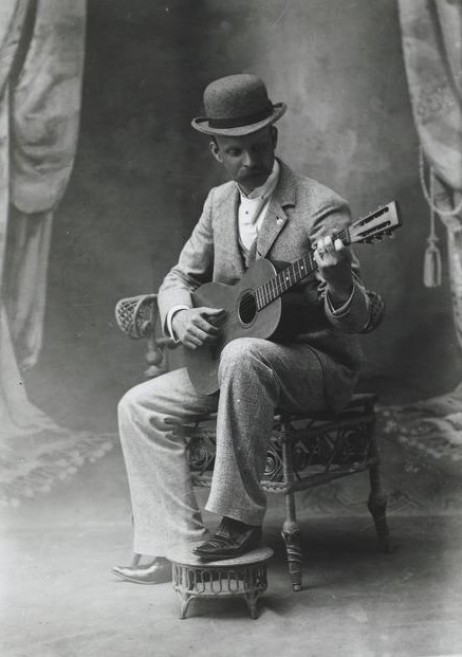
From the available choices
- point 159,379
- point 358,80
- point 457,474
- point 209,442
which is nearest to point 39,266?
point 159,379

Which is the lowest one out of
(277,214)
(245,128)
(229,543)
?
(229,543)

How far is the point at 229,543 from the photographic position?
286 centimetres

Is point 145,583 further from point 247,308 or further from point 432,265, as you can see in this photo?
point 432,265

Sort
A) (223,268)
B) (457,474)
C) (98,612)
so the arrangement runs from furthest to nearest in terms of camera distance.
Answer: (457,474) → (223,268) → (98,612)

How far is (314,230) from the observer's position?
124 inches

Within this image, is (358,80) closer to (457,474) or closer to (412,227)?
(412,227)

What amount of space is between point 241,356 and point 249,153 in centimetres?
71

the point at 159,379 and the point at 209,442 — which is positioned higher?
the point at 159,379

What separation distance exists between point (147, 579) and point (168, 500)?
30cm

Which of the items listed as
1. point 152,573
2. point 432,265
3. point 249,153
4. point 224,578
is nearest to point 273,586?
point 224,578

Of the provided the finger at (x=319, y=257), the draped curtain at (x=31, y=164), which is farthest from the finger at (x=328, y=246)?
the draped curtain at (x=31, y=164)

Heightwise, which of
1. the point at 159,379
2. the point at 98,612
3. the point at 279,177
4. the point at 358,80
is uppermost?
the point at 358,80

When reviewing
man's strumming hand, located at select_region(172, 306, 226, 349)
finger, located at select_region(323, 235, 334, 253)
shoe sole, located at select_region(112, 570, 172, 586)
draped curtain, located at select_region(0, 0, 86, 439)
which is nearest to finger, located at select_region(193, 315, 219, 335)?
man's strumming hand, located at select_region(172, 306, 226, 349)

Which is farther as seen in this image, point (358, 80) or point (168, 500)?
point (358, 80)
